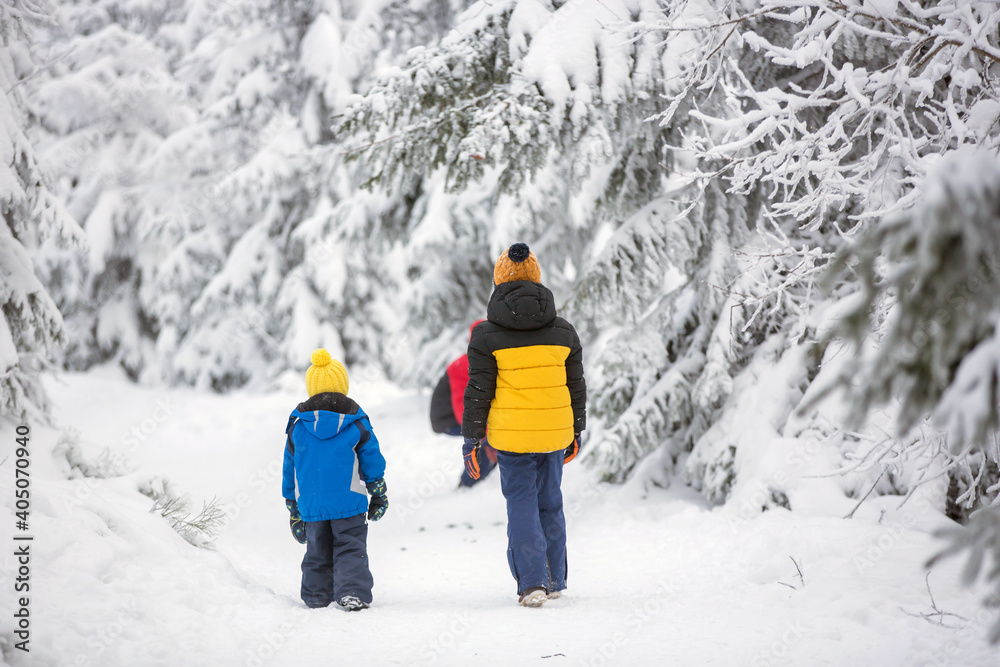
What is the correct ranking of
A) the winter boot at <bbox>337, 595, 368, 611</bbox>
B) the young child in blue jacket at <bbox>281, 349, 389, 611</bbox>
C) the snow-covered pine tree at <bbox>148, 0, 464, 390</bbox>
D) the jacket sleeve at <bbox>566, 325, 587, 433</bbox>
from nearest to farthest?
1. the winter boot at <bbox>337, 595, 368, 611</bbox>
2. the young child in blue jacket at <bbox>281, 349, 389, 611</bbox>
3. the jacket sleeve at <bbox>566, 325, 587, 433</bbox>
4. the snow-covered pine tree at <bbox>148, 0, 464, 390</bbox>

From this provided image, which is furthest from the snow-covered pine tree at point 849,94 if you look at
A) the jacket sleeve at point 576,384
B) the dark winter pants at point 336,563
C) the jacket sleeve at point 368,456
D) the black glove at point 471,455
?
the dark winter pants at point 336,563

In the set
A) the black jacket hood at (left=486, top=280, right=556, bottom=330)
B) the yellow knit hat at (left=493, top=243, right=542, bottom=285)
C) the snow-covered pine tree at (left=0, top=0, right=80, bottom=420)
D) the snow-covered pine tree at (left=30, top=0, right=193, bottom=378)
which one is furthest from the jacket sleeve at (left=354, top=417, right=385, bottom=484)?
the snow-covered pine tree at (left=30, top=0, right=193, bottom=378)

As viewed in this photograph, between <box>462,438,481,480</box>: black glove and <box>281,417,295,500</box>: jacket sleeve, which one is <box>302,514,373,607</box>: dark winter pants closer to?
<box>281,417,295,500</box>: jacket sleeve

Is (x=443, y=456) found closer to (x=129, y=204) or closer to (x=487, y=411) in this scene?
(x=487, y=411)

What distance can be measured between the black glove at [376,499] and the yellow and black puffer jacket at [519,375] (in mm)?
658

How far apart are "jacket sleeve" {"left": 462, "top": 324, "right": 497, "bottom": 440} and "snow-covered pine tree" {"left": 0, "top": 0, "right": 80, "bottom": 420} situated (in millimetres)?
3199

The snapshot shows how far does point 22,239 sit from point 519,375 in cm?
429

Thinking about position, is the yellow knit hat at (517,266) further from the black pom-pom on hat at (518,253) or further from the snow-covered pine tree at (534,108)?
the snow-covered pine tree at (534,108)

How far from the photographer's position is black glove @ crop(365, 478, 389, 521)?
3.90 m

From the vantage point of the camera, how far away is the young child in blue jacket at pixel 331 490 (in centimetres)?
370

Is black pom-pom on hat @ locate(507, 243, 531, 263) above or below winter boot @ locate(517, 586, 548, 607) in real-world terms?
above

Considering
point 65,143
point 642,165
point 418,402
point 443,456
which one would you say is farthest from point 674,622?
point 65,143

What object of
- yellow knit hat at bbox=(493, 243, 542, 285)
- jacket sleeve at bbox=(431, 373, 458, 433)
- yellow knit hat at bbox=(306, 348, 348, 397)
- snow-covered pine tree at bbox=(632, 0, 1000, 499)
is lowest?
jacket sleeve at bbox=(431, 373, 458, 433)

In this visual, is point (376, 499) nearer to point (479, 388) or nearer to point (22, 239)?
point (479, 388)
